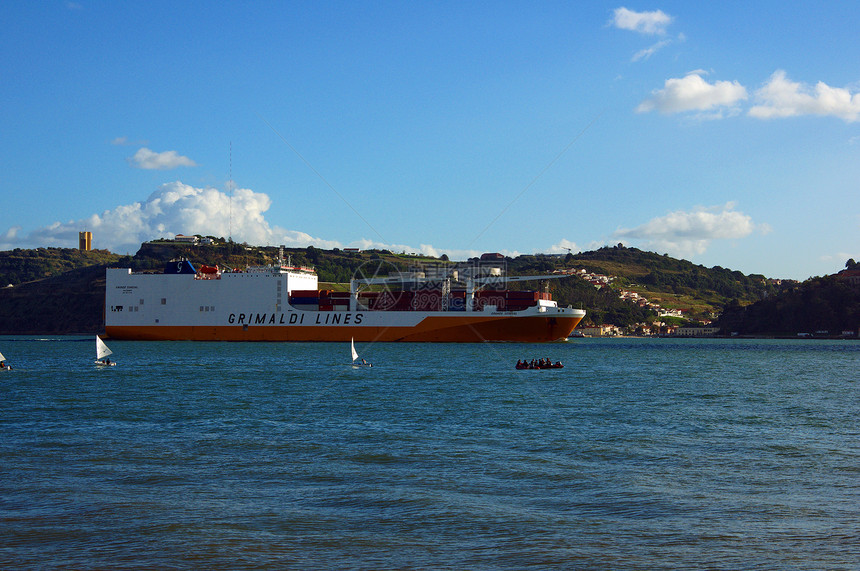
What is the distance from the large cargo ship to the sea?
39.4 meters

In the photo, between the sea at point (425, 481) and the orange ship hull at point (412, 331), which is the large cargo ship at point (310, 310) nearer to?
the orange ship hull at point (412, 331)

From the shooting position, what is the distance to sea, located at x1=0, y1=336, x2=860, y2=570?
9266 millimetres

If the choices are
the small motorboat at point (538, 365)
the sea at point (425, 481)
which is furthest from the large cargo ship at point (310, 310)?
the sea at point (425, 481)

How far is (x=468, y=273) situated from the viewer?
231ft

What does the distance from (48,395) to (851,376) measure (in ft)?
138

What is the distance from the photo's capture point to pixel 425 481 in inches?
518

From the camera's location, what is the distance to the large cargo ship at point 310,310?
68750mm

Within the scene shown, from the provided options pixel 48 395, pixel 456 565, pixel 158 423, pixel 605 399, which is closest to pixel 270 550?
pixel 456 565

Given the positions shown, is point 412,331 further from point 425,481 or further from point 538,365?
point 425,481

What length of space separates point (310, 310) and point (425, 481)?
59.4 meters

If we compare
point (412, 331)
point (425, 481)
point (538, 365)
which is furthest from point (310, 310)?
point (425, 481)

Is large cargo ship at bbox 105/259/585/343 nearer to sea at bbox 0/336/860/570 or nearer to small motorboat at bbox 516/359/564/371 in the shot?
small motorboat at bbox 516/359/564/371

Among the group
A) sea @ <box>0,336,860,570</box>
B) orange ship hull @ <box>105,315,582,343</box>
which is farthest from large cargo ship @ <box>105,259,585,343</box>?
sea @ <box>0,336,860,570</box>

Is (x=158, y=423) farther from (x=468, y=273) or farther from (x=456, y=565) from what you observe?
(x=468, y=273)
